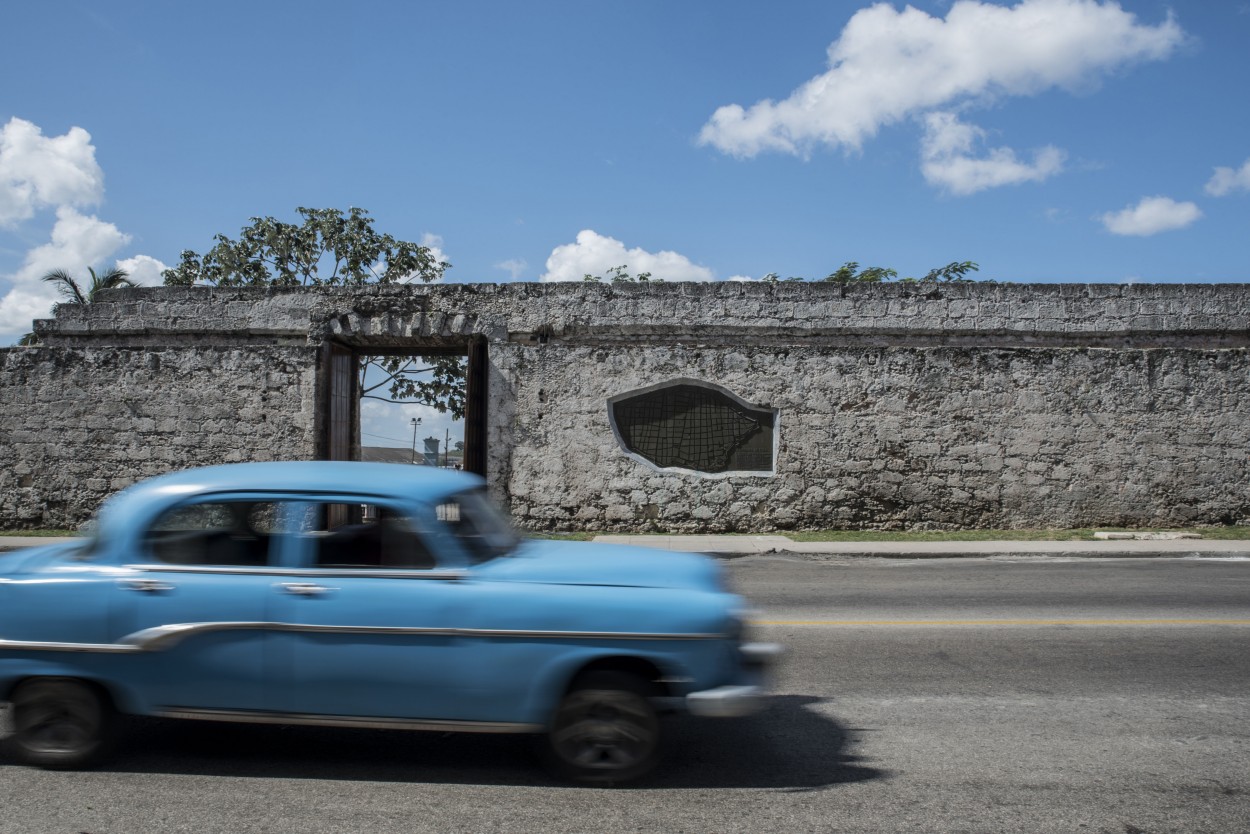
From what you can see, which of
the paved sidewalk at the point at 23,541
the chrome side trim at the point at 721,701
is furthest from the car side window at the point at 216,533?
the paved sidewalk at the point at 23,541

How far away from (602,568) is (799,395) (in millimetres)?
10160

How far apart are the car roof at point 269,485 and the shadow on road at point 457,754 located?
46.9 inches

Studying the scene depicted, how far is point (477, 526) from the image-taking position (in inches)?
171

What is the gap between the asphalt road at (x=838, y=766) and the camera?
11.6 ft

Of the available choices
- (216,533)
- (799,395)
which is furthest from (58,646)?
(799,395)

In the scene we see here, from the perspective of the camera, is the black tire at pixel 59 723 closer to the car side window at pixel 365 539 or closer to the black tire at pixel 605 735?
the car side window at pixel 365 539

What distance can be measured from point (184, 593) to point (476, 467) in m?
10.2

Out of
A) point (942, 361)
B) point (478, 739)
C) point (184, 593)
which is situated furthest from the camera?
point (942, 361)

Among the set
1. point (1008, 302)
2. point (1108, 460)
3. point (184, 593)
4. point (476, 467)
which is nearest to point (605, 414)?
point (476, 467)

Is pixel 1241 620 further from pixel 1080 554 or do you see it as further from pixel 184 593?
pixel 184 593

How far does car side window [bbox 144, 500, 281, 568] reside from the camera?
13.3 feet

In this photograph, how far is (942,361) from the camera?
13812 mm

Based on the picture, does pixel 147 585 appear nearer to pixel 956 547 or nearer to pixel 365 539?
pixel 365 539

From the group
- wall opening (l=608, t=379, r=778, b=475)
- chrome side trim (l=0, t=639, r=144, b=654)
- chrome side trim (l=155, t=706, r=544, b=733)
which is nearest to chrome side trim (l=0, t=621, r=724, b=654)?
chrome side trim (l=0, t=639, r=144, b=654)
